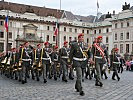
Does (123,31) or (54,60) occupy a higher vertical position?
(123,31)

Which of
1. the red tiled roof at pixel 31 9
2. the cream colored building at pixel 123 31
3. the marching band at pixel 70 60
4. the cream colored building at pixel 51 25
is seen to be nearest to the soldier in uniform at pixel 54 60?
the marching band at pixel 70 60

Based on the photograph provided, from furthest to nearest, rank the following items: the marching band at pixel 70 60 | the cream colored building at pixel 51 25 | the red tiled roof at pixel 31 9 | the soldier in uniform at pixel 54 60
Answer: the red tiled roof at pixel 31 9 → the cream colored building at pixel 51 25 → the soldier in uniform at pixel 54 60 → the marching band at pixel 70 60

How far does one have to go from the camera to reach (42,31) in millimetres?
69062

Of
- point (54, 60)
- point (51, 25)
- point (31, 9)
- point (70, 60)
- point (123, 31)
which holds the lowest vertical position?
point (54, 60)

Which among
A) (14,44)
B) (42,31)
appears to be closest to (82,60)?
(14,44)

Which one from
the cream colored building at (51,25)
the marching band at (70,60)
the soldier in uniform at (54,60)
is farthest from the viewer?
the cream colored building at (51,25)

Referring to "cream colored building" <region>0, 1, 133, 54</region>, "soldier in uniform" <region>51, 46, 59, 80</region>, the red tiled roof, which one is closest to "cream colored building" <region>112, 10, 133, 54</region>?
"cream colored building" <region>0, 1, 133, 54</region>

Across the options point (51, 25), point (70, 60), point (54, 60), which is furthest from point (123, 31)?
point (70, 60)

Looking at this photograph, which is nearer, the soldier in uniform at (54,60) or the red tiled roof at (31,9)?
the soldier in uniform at (54,60)

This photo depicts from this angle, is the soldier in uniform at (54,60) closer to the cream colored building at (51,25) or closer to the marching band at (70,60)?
the marching band at (70,60)

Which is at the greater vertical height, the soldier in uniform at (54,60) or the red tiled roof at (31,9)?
the red tiled roof at (31,9)

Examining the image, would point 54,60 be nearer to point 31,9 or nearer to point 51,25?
point 51,25

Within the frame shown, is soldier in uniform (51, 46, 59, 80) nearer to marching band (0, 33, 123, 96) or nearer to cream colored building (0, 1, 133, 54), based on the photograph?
marching band (0, 33, 123, 96)

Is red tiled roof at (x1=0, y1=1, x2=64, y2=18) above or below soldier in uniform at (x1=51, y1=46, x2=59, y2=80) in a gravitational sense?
above
